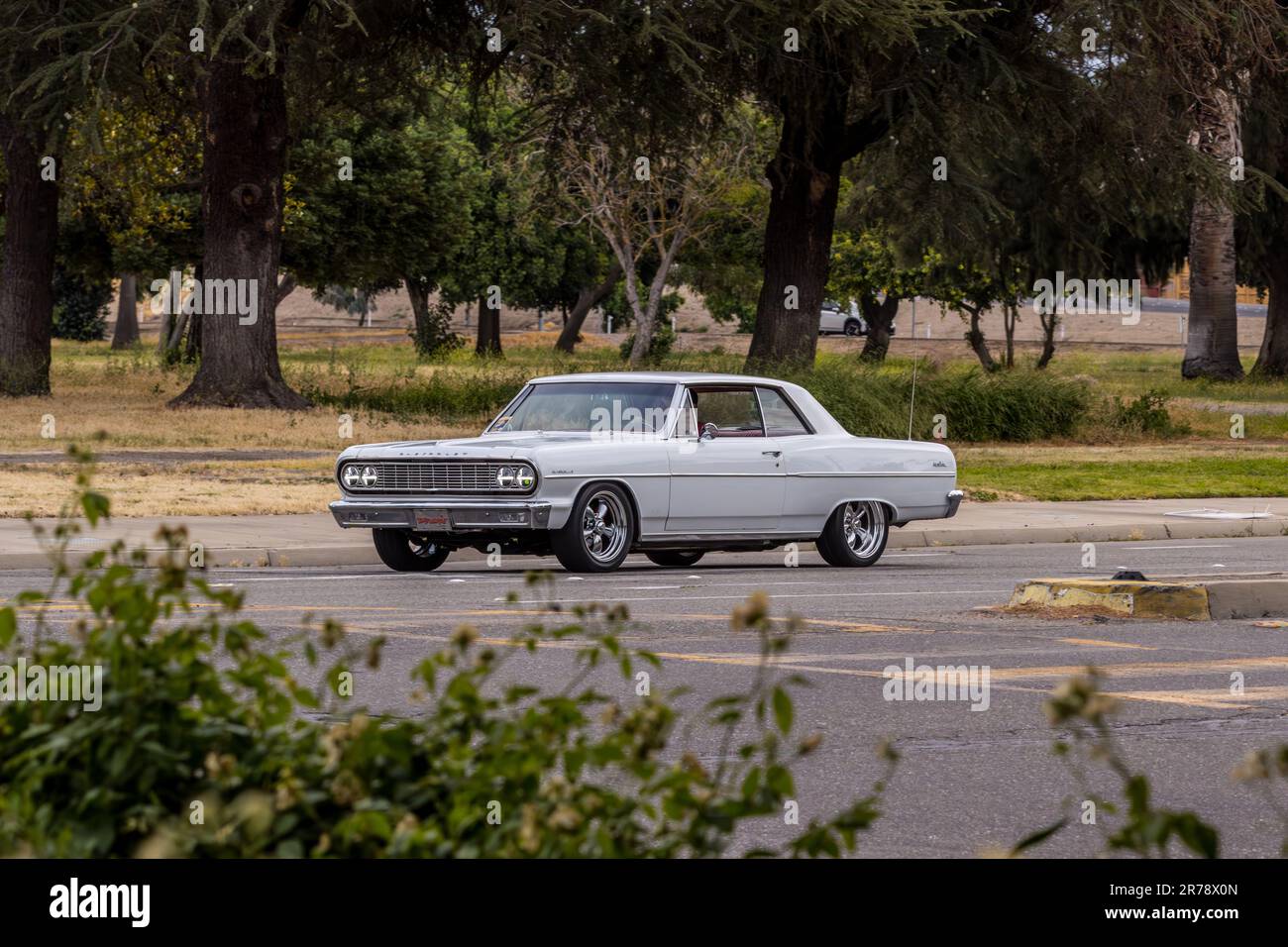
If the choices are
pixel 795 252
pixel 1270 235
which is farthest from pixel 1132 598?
pixel 1270 235

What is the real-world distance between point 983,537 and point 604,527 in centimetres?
615

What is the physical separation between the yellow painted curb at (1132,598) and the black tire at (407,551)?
503 cm

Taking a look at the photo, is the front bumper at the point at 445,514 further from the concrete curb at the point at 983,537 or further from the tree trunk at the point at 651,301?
the tree trunk at the point at 651,301

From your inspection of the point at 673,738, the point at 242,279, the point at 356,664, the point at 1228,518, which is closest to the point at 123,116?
the point at 242,279

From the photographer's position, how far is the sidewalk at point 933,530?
16.7 metres

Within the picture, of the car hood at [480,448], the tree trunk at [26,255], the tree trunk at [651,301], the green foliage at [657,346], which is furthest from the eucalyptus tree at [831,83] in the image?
the green foliage at [657,346]

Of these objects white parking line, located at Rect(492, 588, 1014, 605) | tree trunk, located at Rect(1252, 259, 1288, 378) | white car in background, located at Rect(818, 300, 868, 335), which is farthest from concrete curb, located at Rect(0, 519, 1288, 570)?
white car in background, located at Rect(818, 300, 868, 335)

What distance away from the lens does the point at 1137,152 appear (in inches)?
1275

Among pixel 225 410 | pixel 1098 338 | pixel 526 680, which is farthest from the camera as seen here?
pixel 1098 338

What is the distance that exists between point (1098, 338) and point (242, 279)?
210 ft

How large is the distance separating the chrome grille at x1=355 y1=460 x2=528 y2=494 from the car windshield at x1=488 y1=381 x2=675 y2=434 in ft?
4.19

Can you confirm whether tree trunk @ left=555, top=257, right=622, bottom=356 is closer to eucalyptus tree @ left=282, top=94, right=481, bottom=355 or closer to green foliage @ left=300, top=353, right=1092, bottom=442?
eucalyptus tree @ left=282, top=94, right=481, bottom=355

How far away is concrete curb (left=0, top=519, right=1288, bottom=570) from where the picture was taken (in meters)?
16.8

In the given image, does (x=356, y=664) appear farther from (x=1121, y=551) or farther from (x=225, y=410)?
(x=225, y=410)
